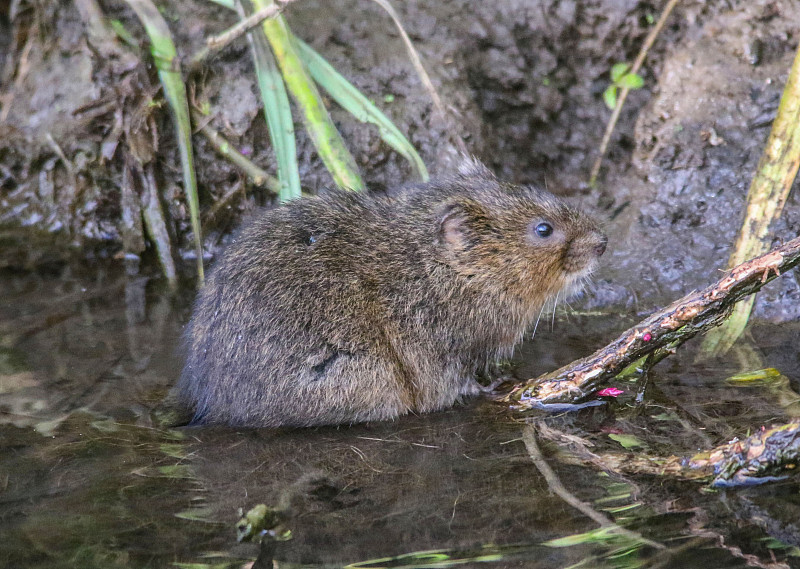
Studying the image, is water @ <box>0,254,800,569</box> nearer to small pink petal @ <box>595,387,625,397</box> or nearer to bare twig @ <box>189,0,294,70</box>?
small pink petal @ <box>595,387,625,397</box>

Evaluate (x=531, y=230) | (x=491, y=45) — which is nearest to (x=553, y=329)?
(x=531, y=230)

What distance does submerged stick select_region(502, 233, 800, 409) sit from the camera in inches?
129

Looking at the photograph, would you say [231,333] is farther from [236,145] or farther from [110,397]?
[236,145]

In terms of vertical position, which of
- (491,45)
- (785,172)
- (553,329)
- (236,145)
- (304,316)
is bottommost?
(553,329)

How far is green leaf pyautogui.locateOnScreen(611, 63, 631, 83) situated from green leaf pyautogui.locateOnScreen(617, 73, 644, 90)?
0.02m

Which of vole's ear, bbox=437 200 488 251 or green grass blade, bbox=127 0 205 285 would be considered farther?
green grass blade, bbox=127 0 205 285

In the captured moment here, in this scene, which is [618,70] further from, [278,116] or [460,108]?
[278,116]

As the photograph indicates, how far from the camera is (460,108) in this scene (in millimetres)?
5707

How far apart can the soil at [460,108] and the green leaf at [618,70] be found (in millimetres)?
58

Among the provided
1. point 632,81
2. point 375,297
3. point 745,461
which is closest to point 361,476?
point 375,297

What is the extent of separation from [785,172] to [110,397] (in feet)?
10.8

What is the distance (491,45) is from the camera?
5930mm

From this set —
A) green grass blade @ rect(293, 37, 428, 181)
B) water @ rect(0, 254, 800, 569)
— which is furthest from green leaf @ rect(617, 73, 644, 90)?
water @ rect(0, 254, 800, 569)

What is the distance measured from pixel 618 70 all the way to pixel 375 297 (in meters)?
2.79
